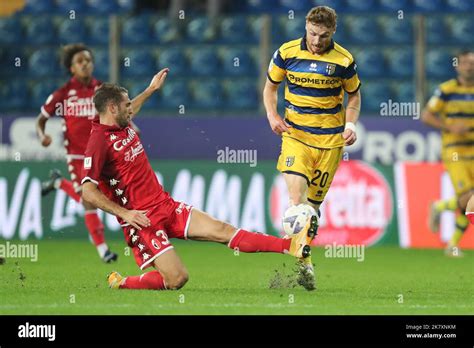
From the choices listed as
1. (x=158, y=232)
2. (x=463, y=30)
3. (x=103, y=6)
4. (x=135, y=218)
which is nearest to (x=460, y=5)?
(x=463, y=30)

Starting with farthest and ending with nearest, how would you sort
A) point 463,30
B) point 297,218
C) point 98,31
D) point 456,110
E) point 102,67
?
point 98,31 → point 102,67 → point 463,30 → point 456,110 → point 297,218

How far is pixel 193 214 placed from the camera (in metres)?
9.96

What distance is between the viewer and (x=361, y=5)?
18234mm

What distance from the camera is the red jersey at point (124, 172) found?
977 cm

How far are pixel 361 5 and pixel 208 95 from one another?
→ 2570mm

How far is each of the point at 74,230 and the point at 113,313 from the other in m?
7.58

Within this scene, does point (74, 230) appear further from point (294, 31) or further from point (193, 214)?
point (193, 214)

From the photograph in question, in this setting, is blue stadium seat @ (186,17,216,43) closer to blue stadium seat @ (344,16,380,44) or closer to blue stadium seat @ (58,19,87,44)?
blue stadium seat @ (58,19,87,44)

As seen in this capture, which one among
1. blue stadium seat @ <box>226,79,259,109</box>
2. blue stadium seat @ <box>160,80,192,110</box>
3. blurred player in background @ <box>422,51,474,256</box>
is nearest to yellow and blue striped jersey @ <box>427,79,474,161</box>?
blurred player in background @ <box>422,51,474,256</box>

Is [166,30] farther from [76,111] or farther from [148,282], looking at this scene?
[148,282]

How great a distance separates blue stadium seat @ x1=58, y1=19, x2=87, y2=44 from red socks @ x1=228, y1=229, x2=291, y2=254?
8.80m

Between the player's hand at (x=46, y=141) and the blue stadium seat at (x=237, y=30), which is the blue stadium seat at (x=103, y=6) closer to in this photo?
the blue stadium seat at (x=237, y=30)
